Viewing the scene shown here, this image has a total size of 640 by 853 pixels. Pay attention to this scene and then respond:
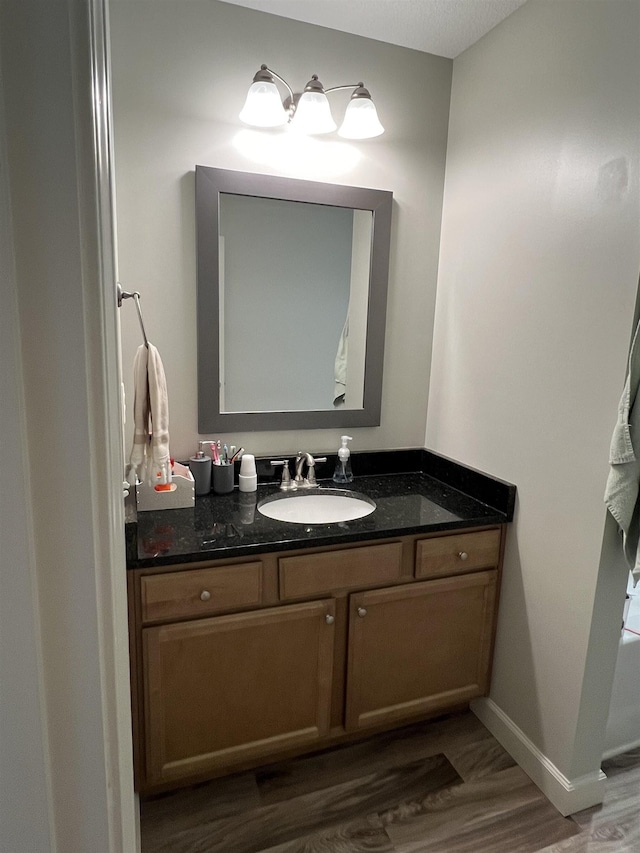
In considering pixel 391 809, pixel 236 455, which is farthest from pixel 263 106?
pixel 391 809

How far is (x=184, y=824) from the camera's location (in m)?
1.52

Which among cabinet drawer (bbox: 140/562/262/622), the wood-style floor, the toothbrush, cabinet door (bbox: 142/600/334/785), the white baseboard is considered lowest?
the wood-style floor

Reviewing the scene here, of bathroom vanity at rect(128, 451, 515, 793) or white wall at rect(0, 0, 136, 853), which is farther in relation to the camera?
bathroom vanity at rect(128, 451, 515, 793)

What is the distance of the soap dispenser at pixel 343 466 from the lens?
77.9 inches

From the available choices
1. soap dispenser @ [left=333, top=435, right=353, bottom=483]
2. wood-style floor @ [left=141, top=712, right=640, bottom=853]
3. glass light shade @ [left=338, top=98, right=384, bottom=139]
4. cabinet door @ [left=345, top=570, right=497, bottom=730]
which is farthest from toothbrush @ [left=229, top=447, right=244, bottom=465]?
glass light shade @ [left=338, top=98, right=384, bottom=139]

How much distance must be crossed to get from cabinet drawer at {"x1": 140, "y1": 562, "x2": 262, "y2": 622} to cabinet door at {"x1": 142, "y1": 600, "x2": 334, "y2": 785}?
0.04m

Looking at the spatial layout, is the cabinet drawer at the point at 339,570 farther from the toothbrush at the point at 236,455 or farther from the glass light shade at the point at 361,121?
the glass light shade at the point at 361,121

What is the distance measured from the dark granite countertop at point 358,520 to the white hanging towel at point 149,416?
0.19 meters

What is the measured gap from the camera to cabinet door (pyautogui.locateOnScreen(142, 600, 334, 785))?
4.73ft

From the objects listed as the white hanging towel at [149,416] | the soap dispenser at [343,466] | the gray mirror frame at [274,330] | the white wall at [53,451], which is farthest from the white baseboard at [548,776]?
the white wall at [53,451]

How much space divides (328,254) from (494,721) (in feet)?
5.89

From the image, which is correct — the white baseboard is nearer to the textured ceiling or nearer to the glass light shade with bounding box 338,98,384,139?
the glass light shade with bounding box 338,98,384,139

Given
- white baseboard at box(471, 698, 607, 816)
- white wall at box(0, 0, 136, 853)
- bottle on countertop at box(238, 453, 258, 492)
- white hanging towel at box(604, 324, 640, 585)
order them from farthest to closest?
bottle on countertop at box(238, 453, 258, 492), white baseboard at box(471, 698, 607, 816), white hanging towel at box(604, 324, 640, 585), white wall at box(0, 0, 136, 853)

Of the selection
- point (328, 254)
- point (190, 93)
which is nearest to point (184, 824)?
point (328, 254)
